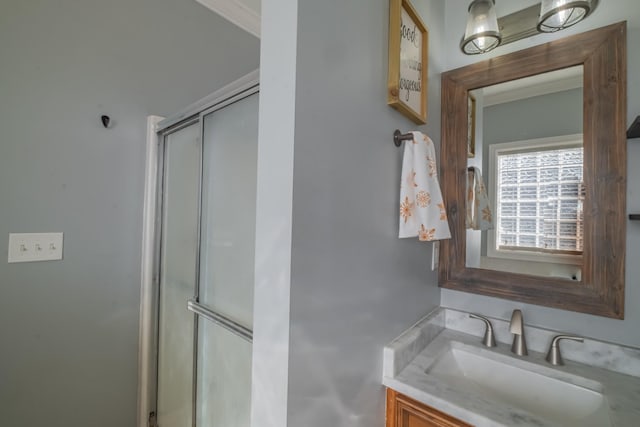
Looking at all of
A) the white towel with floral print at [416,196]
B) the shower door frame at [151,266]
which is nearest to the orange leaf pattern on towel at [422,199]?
the white towel with floral print at [416,196]

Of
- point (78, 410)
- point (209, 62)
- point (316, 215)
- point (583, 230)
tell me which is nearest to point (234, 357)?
point (316, 215)

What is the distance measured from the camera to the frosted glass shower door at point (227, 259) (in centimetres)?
110

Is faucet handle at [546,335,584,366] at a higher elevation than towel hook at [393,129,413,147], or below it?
below

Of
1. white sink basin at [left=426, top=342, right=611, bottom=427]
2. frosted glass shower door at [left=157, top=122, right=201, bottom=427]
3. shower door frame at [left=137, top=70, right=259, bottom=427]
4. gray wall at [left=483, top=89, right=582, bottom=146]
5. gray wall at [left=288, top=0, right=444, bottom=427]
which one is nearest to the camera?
gray wall at [left=288, top=0, right=444, bottom=427]

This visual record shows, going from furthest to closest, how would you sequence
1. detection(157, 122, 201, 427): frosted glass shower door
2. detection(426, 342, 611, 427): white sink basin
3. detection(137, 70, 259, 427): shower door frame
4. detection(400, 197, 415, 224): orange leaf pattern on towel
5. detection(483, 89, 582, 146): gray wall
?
detection(137, 70, 259, 427): shower door frame → detection(157, 122, 201, 427): frosted glass shower door → detection(483, 89, 582, 146): gray wall → detection(400, 197, 415, 224): orange leaf pattern on towel → detection(426, 342, 611, 427): white sink basin

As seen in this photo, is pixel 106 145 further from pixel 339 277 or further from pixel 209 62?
pixel 339 277

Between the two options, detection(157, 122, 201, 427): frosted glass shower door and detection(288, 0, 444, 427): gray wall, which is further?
detection(157, 122, 201, 427): frosted glass shower door

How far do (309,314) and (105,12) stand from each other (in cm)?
182

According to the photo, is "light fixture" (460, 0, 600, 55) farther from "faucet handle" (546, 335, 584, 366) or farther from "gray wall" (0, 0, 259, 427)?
"gray wall" (0, 0, 259, 427)

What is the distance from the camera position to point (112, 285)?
149cm

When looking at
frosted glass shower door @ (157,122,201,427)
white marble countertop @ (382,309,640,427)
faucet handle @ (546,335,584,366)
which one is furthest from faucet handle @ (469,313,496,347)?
frosted glass shower door @ (157,122,201,427)

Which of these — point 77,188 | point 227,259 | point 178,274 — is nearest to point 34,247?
point 77,188

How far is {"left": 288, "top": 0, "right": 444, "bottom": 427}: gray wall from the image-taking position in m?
0.67

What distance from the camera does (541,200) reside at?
1150mm
